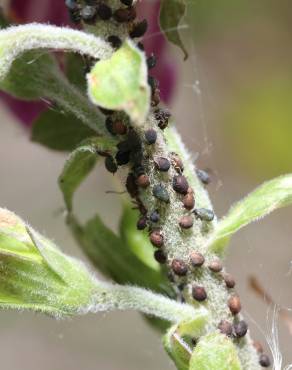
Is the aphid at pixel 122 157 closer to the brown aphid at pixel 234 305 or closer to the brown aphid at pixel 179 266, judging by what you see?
the brown aphid at pixel 179 266

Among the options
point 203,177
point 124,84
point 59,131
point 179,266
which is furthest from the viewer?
point 59,131

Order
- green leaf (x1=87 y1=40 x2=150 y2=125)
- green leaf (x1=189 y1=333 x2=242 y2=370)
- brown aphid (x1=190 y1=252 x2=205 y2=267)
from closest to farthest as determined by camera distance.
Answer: green leaf (x1=87 y1=40 x2=150 y2=125)
green leaf (x1=189 y1=333 x2=242 y2=370)
brown aphid (x1=190 y1=252 x2=205 y2=267)

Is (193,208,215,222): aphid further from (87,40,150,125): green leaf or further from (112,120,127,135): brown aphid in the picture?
(87,40,150,125): green leaf

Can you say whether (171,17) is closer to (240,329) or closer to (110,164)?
(110,164)

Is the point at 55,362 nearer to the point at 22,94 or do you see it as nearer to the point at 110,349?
the point at 110,349

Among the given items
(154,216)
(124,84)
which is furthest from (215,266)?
(124,84)

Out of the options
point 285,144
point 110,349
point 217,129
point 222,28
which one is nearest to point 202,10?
point 222,28

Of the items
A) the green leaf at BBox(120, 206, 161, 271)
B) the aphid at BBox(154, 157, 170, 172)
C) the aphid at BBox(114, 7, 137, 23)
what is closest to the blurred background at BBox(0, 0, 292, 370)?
the green leaf at BBox(120, 206, 161, 271)
